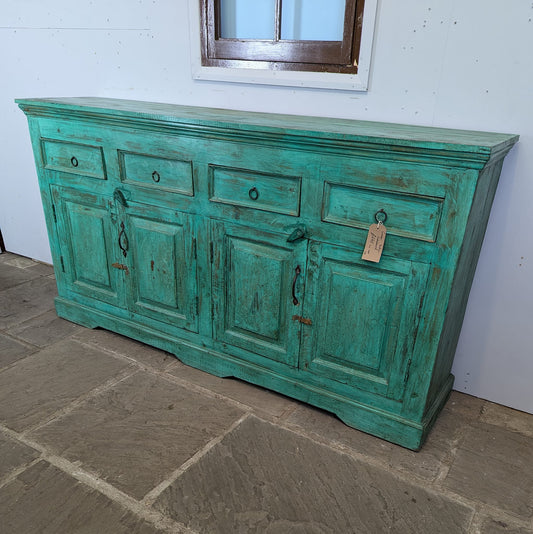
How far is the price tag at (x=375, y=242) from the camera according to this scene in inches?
62.4

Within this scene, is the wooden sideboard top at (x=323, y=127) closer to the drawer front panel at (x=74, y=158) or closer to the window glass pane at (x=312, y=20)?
the drawer front panel at (x=74, y=158)

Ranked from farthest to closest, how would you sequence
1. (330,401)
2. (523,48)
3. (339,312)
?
(330,401) → (339,312) → (523,48)

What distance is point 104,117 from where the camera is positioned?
6.63ft

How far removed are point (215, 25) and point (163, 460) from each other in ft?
6.25

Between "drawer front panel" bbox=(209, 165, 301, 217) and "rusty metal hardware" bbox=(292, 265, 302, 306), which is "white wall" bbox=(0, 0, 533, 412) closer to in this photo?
"drawer front panel" bbox=(209, 165, 301, 217)

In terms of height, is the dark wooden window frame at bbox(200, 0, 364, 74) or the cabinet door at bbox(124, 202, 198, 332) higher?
the dark wooden window frame at bbox(200, 0, 364, 74)

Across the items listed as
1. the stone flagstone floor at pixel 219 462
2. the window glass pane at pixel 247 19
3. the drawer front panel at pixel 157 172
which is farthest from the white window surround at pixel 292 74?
the stone flagstone floor at pixel 219 462

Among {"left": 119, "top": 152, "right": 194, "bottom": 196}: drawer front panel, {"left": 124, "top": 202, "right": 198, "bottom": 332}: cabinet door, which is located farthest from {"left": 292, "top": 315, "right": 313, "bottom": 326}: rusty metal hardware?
{"left": 119, "top": 152, "right": 194, "bottom": 196}: drawer front panel

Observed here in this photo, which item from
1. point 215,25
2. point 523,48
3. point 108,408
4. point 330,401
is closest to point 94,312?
point 108,408

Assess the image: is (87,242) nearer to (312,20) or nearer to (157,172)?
(157,172)

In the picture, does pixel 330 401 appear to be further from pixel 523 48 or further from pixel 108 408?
pixel 523 48

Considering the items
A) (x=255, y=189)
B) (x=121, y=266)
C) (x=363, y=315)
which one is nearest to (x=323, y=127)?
(x=255, y=189)

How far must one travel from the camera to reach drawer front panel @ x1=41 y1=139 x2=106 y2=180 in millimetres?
2166

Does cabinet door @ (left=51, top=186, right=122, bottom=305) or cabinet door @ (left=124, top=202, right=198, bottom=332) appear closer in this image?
cabinet door @ (left=124, top=202, right=198, bottom=332)
